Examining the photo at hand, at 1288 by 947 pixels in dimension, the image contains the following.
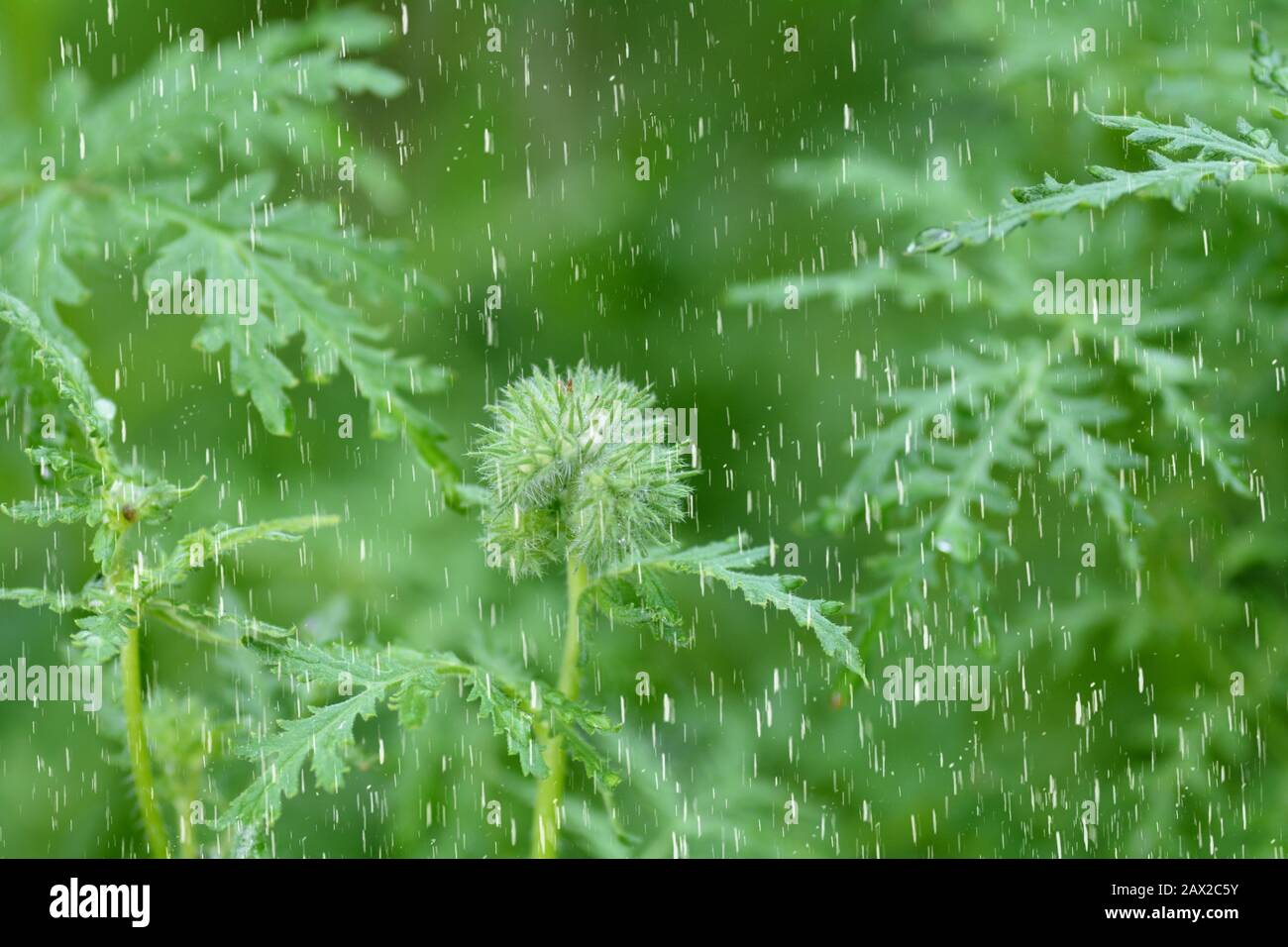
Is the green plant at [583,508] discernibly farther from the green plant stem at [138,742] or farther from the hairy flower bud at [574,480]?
the green plant stem at [138,742]

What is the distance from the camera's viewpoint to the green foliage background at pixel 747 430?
2.90 metres

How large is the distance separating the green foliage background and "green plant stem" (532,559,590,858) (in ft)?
0.68

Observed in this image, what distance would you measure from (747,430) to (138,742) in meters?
2.78

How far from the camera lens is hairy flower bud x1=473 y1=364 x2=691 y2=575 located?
6.50ft

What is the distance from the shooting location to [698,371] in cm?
455

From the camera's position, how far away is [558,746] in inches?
77.5

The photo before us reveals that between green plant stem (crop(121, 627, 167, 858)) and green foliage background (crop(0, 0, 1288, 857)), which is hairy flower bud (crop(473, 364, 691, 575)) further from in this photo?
green plant stem (crop(121, 627, 167, 858))

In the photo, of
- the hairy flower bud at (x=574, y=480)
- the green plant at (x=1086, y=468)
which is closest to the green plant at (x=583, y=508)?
the hairy flower bud at (x=574, y=480)

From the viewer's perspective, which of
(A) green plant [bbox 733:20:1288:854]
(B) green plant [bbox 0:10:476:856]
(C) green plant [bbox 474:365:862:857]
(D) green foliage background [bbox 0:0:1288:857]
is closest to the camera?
(B) green plant [bbox 0:10:476:856]

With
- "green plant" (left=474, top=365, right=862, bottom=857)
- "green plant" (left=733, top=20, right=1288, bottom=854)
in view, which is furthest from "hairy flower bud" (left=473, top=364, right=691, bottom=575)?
"green plant" (left=733, top=20, right=1288, bottom=854)

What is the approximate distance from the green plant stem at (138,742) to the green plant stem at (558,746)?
553 millimetres

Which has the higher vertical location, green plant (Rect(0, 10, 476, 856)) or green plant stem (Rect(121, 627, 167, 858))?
green plant (Rect(0, 10, 476, 856))

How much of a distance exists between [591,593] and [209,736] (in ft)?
2.37

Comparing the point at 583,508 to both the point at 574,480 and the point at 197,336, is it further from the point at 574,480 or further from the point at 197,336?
the point at 197,336
